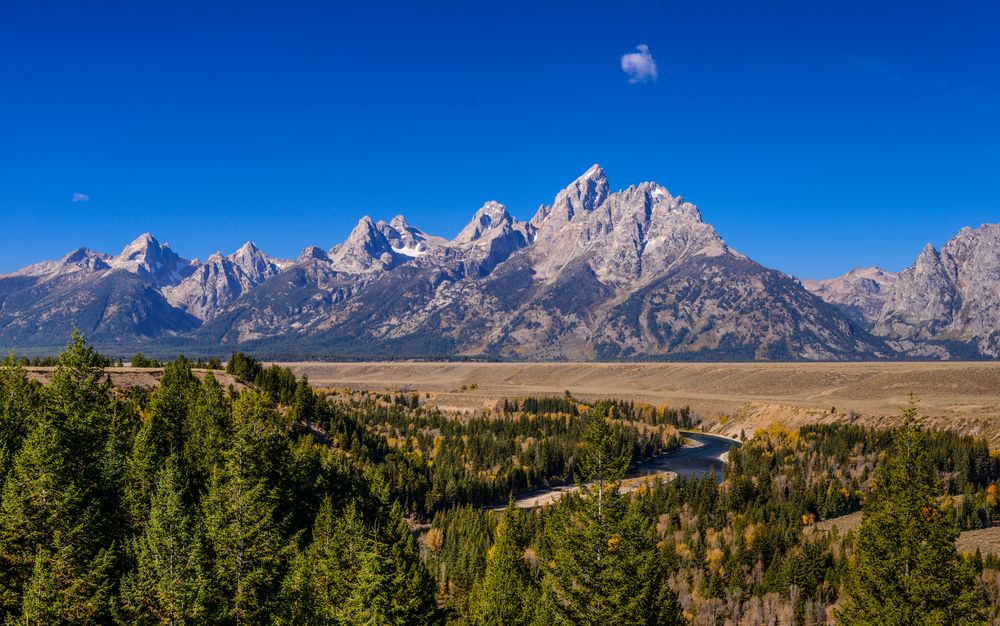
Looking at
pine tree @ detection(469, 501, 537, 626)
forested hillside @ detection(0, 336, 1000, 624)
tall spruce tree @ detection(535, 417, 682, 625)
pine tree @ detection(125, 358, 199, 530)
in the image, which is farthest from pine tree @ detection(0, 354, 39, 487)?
tall spruce tree @ detection(535, 417, 682, 625)

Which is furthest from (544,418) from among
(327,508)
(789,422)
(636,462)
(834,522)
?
(327,508)

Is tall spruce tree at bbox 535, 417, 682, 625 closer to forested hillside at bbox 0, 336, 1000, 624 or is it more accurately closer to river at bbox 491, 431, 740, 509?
forested hillside at bbox 0, 336, 1000, 624

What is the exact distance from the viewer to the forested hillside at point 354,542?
3102 cm

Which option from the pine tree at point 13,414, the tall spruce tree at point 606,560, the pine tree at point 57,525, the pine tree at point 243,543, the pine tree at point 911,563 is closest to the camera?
the tall spruce tree at point 606,560

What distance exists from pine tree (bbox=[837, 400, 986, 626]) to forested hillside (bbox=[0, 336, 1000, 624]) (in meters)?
0.10

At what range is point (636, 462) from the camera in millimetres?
159875

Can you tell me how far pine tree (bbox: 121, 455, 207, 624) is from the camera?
2858 cm

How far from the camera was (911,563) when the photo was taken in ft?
115

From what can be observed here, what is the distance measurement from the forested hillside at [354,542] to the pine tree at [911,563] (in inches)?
3.9

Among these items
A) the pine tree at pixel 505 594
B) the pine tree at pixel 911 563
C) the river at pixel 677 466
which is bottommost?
the river at pixel 677 466

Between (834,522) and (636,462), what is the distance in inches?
2547

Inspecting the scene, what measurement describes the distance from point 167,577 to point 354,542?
13.5m

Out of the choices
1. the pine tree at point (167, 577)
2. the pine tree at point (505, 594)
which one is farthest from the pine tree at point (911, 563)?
the pine tree at point (167, 577)

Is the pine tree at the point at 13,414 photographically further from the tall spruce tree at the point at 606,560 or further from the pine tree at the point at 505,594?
the tall spruce tree at the point at 606,560
